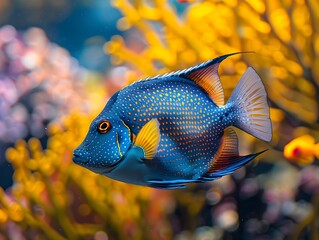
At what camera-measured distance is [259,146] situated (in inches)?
97.4

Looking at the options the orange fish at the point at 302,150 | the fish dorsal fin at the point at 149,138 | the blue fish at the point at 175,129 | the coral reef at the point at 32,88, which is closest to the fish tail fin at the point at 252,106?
the blue fish at the point at 175,129

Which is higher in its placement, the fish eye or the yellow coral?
the fish eye

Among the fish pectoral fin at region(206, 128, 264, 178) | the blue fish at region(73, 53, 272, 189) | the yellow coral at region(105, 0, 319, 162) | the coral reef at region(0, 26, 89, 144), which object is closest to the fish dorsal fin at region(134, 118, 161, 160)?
the blue fish at region(73, 53, 272, 189)

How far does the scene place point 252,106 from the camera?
4.11ft

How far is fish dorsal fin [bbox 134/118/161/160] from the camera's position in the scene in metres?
1.13

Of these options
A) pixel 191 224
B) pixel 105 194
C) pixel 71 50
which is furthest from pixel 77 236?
pixel 71 50

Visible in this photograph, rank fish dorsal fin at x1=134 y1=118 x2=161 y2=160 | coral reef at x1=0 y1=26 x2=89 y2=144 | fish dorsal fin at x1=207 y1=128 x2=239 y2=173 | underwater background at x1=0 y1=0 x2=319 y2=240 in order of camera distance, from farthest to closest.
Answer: coral reef at x1=0 y1=26 x2=89 y2=144
underwater background at x1=0 y1=0 x2=319 y2=240
fish dorsal fin at x1=207 y1=128 x2=239 y2=173
fish dorsal fin at x1=134 y1=118 x2=161 y2=160

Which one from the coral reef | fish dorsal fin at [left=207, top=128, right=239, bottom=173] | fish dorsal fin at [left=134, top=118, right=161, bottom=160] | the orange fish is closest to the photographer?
fish dorsal fin at [left=134, top=118, right=161, bottom=160]

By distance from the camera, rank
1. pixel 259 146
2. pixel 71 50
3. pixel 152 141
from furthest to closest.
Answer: pixel 71 50 → pixel 259 146 → pixel 152 141

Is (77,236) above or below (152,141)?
below

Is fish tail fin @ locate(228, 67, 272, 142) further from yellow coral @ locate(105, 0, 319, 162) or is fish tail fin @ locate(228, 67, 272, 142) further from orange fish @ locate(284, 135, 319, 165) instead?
yellow coral @ locate(105, 0, 319, 162)

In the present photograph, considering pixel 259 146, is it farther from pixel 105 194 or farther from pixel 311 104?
pixel 105 194

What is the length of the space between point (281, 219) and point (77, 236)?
1067mm

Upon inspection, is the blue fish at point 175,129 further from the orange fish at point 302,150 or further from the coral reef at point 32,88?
the coral reef at point 32,88
